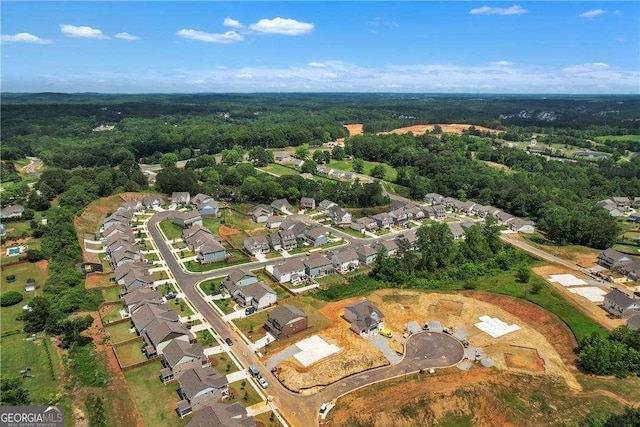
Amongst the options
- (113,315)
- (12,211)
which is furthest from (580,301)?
(12,211)

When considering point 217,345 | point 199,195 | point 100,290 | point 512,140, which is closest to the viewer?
point 217,345

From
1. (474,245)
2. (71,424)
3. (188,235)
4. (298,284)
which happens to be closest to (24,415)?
(71,424)

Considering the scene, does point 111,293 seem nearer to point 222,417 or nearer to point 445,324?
point 222,417

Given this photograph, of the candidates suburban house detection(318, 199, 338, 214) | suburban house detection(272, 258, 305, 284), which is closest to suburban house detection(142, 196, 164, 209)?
suburban house detection(318, 199, 338, 214)

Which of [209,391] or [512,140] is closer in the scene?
[209,391]

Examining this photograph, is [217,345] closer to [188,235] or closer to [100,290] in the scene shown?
[100,290]

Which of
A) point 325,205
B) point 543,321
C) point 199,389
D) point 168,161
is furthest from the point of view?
point 168,161
